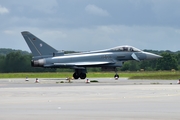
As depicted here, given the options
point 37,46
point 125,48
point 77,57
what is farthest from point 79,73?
point 125,48

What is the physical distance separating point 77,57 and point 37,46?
Result: 4.02 metres

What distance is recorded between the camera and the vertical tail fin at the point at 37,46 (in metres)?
51.2

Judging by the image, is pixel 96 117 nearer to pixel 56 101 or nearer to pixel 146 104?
pixel 146 104

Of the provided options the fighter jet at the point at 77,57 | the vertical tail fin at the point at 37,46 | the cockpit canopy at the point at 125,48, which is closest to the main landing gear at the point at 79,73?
the fighter jet at the point at 77,57

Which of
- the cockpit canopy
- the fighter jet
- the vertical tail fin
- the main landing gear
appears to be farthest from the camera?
the cockpit canopy

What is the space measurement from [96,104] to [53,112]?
123 inches

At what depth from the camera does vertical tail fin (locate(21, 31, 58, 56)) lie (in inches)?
2015

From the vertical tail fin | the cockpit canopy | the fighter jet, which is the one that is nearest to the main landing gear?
the fighter jet

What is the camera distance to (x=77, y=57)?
51.5m

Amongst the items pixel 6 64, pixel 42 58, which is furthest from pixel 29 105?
pixel 6 64

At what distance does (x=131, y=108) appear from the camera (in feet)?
58.4

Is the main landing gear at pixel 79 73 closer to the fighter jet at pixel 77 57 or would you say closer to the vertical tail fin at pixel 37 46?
the fighter jet at pixel 77 57

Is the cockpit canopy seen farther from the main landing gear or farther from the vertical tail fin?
the vertical tail fin

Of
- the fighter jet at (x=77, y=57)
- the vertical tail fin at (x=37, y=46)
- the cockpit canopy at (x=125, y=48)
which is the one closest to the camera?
the fighter jet at (x=77, y=57)
